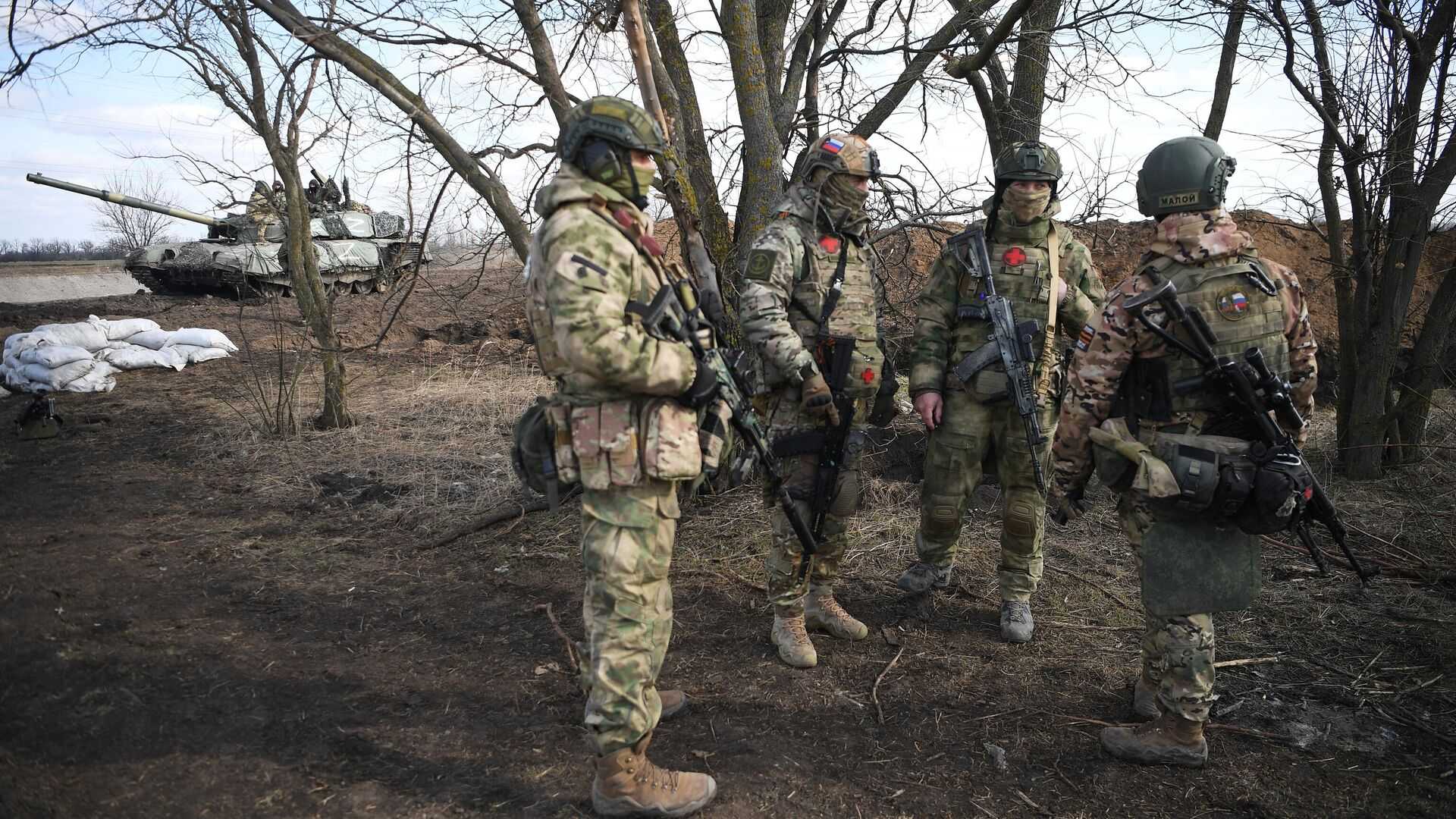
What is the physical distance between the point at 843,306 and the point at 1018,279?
31.5 inches

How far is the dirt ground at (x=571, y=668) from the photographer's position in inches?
108

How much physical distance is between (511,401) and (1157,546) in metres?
6.85

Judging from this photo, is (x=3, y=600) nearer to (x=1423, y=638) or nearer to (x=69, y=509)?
(x=69, y=509)

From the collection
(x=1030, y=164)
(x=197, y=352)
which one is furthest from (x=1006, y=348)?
(x=197, y=352)

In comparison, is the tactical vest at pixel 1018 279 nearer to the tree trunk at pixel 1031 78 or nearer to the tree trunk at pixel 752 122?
the tree trunk at pixel 752 122

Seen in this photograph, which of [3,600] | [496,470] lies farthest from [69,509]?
[496,470]

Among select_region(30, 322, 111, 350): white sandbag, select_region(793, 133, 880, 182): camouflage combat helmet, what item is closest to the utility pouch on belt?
select_region(793, 133, 880, 182): camouflage combat helmet

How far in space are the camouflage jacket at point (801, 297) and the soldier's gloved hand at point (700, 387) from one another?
0.81m

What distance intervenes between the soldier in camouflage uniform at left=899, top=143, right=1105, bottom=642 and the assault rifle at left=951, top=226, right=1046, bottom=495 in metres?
0.04

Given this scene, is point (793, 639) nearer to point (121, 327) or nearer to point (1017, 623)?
point (1017, 623)

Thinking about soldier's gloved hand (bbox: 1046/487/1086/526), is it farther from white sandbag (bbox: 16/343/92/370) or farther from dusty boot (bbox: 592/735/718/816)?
white sandbag (bbox: 16/343/92/370)

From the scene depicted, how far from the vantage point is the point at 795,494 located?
3.62 m

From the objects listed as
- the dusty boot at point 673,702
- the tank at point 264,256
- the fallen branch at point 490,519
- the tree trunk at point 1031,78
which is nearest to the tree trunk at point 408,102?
the fallen branch at point 490,519

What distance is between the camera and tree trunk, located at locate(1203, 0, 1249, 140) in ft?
18.9
